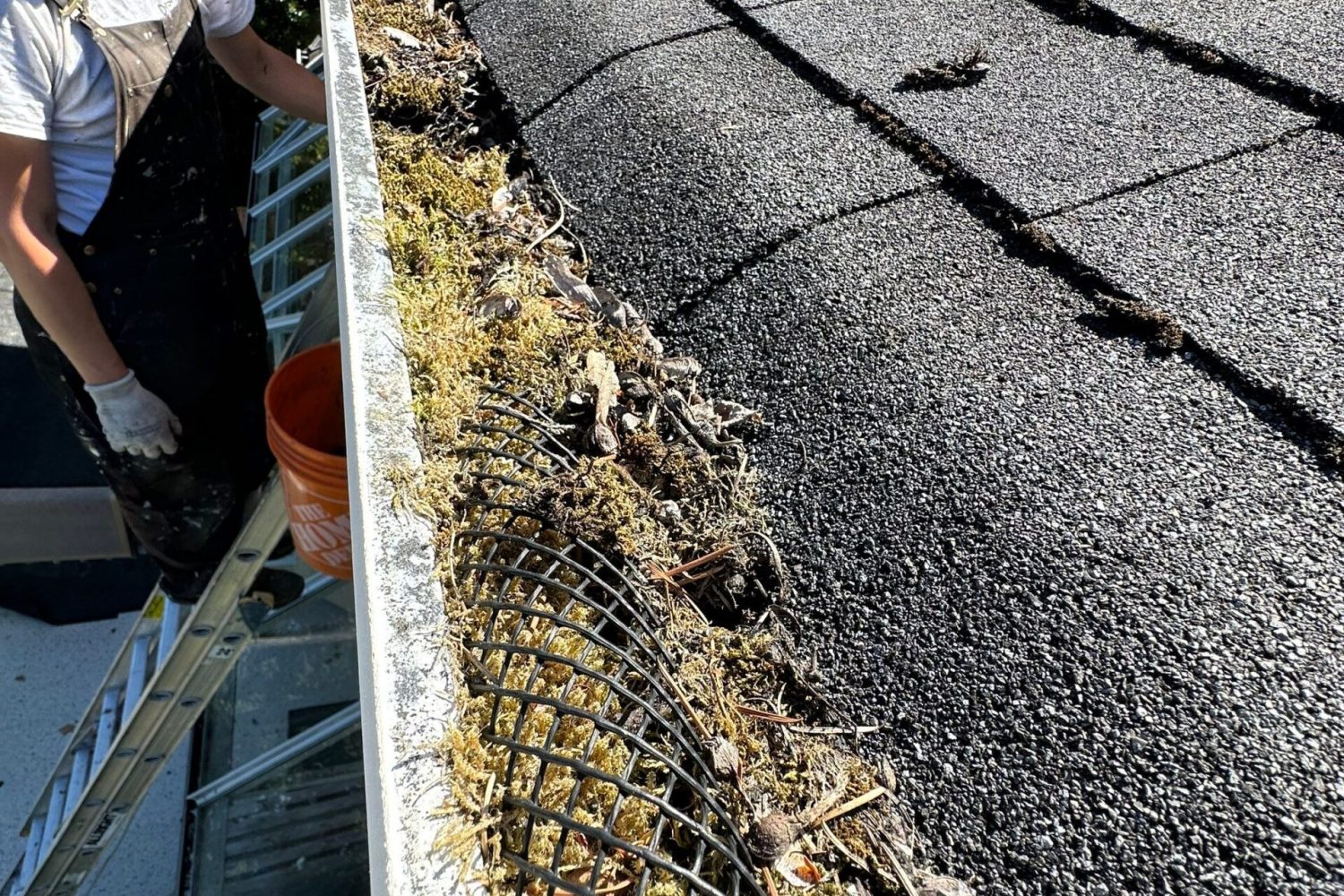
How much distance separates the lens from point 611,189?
2895mm

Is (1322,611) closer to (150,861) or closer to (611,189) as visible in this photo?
(611,189)

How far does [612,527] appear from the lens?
1.81m

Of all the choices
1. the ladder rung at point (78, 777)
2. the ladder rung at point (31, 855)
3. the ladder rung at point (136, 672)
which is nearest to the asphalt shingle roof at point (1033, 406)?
the ladder rung at point (136, 672)

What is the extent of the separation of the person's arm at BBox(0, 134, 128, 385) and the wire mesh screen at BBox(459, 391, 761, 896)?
124 centimetres

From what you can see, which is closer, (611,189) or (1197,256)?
→ (1197,256)

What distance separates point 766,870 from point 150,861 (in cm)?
340

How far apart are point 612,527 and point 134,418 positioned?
1706 millimetres

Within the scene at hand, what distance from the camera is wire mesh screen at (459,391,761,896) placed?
1.34m

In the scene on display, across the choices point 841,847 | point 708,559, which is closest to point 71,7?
point 708,559

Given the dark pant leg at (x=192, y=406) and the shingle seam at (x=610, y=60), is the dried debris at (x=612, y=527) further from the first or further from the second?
the dark pant leg at (x=192, y=406)

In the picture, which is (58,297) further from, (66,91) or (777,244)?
(777,244)

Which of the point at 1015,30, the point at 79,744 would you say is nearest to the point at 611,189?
the point at 1015,30

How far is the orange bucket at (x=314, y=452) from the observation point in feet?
6.65

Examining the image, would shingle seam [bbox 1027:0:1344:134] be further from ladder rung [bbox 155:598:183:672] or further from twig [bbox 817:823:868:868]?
ladder rung [bbox 155:598:183:672]
